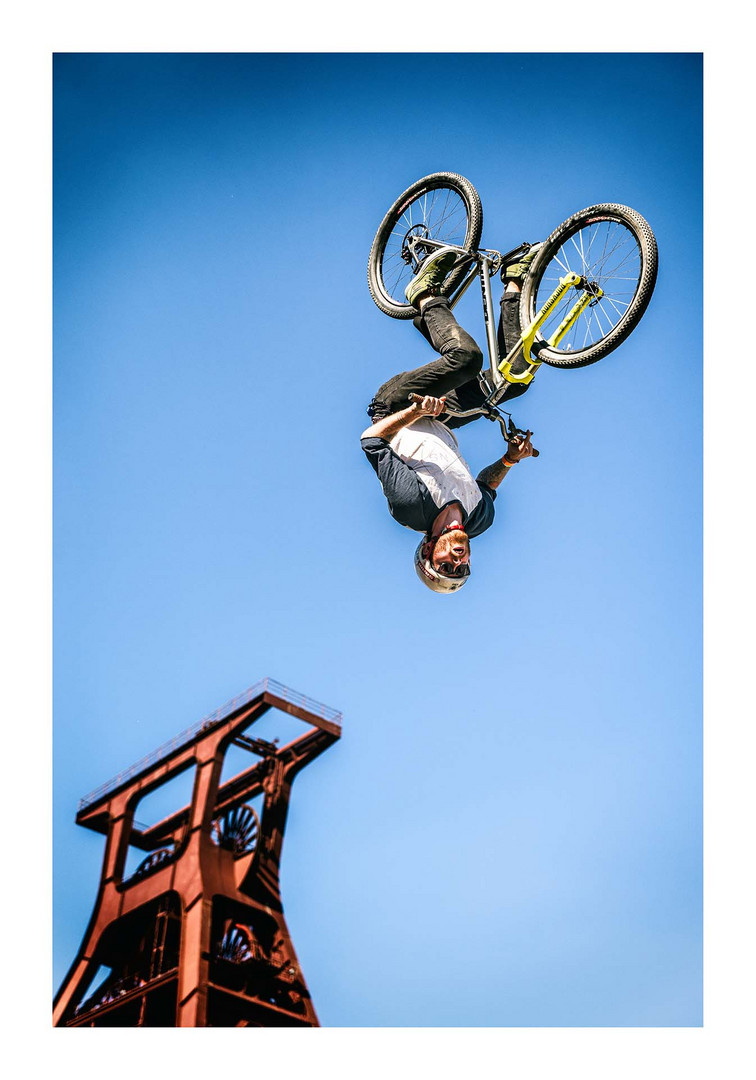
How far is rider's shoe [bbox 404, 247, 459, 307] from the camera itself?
1159cm

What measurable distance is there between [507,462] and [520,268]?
1.52 m

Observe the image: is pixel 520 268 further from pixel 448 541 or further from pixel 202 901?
pixel 202 901

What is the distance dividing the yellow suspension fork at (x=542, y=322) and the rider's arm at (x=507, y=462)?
0.47m

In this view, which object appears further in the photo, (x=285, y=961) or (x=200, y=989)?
(x=285, y=961)

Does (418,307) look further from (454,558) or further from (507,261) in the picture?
(454,558)

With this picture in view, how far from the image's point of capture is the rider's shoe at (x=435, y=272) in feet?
38.0

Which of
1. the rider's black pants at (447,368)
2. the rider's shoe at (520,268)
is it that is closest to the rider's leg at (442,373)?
the rider's black pants at (447,368)

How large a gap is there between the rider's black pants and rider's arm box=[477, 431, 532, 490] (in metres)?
0.39

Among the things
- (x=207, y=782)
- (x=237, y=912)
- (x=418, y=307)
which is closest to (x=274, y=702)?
(x=207, y=782)

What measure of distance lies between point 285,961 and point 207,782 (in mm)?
2925

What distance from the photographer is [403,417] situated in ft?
35.5

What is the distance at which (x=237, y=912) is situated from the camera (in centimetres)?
2194

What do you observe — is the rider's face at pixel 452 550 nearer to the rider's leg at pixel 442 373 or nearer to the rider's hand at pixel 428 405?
the rider's hand at pixel 428 405

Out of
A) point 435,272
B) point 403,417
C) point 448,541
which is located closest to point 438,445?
point 403,417
